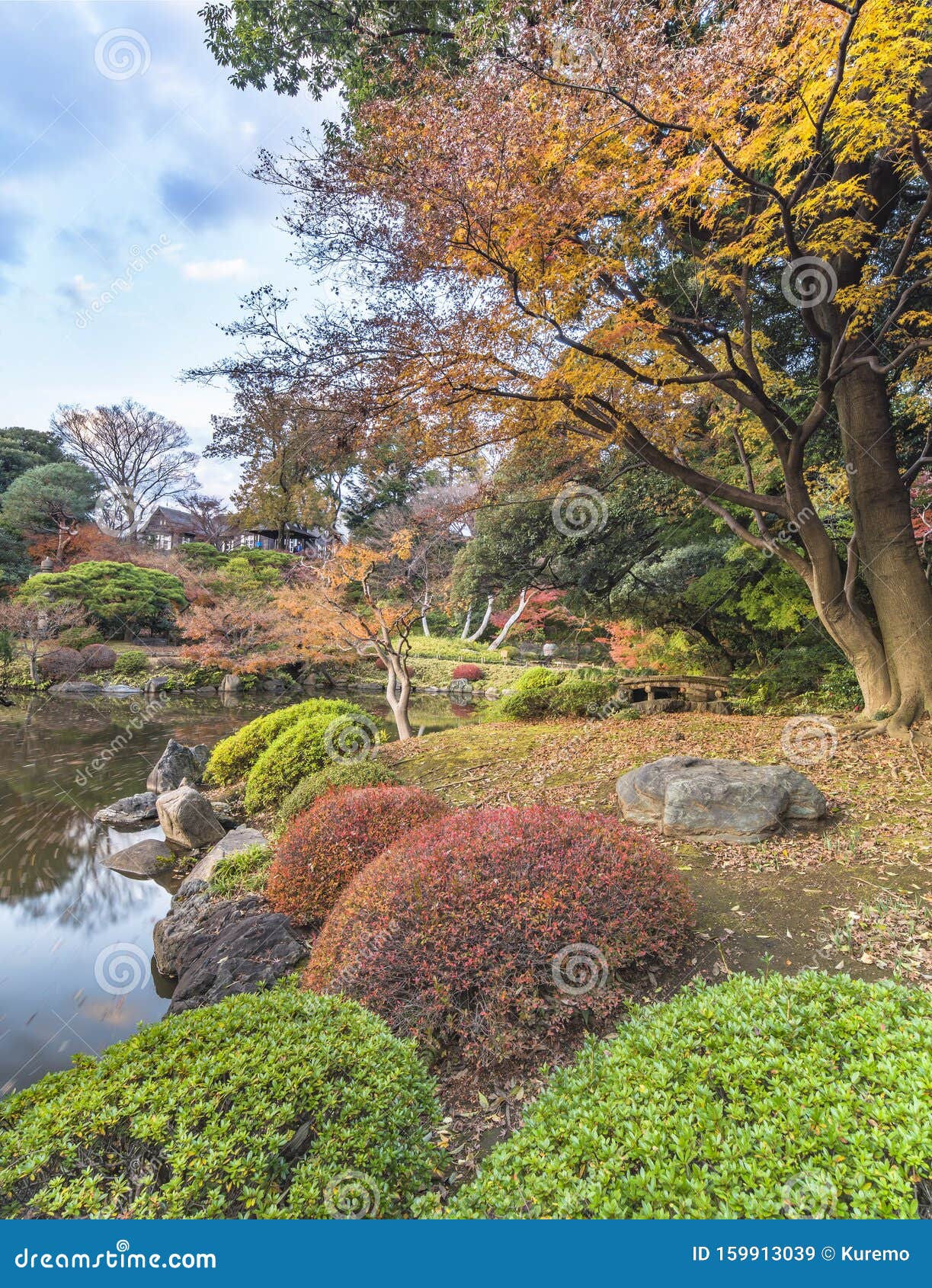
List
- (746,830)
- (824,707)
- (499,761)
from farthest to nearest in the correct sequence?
(824,707), (499,761), (746,830)

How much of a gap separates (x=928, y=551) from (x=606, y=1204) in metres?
8.24

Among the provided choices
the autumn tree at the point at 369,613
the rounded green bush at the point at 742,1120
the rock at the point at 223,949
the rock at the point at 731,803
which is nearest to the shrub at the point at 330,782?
the rock at the point at 223,949

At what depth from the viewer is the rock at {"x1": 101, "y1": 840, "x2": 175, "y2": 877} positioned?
6.01 metres

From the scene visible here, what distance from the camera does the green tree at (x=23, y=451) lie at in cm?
2527

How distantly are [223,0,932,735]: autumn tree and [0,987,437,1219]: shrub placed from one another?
16.2ft

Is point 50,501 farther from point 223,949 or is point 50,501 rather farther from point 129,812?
point 223,949

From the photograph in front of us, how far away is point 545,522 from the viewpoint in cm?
1020

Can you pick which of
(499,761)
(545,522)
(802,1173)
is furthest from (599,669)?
(802,1173)

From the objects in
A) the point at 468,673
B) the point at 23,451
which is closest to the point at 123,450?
the point at 23,451

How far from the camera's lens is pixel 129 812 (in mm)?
7383

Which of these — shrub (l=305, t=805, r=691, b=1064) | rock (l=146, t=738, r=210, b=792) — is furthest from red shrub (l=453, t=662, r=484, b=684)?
shrub (l=305, t=805, r=691, b=1064)

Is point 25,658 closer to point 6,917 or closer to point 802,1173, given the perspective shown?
point 6,917

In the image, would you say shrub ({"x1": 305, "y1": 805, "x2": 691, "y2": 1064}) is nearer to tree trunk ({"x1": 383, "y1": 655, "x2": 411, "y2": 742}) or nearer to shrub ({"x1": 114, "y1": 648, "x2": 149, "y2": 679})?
tree trunk ({"x1": 383, "y1": 655, "x2": 411, "y2": 742})

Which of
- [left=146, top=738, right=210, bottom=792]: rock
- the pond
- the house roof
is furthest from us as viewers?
the house roof
